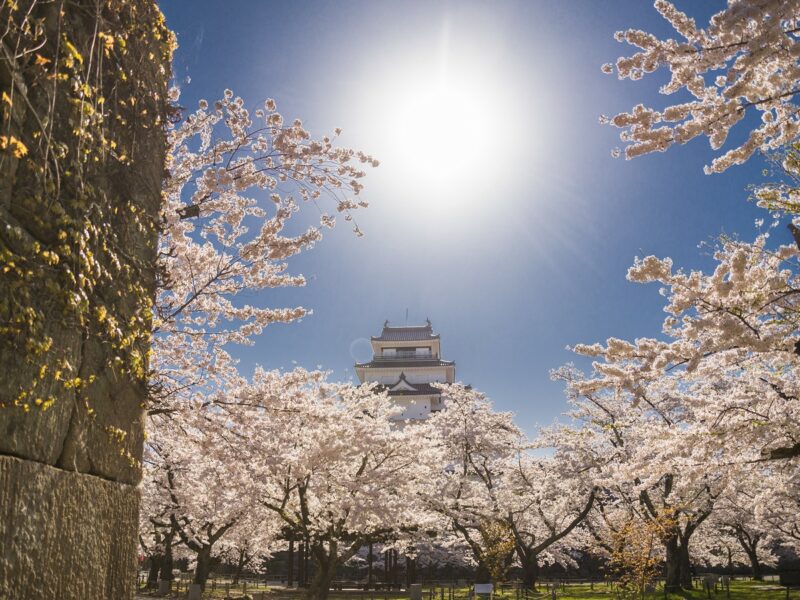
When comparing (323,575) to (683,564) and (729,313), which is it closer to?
(729,313)

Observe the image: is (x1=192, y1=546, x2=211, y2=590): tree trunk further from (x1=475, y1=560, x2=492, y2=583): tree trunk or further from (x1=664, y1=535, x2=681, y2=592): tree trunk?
(x1=664, y1=535, x2=681, y2=592): tree trunk

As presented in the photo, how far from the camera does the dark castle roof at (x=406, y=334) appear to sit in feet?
155

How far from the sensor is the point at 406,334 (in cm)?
4803

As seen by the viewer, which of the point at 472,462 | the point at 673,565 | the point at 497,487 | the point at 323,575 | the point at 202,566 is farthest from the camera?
the point at 472,462

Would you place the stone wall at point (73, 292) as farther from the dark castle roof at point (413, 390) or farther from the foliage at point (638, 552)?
the dark castle roof at point (413, 390)

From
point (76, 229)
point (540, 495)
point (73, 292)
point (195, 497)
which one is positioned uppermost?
point (76, 229)

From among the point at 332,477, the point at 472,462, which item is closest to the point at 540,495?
the point at 472,462

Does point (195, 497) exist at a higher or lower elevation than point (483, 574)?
higher

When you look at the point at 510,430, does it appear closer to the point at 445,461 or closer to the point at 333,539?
the point at 445,461

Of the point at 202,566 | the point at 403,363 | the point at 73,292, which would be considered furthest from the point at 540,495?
the point at 403,363

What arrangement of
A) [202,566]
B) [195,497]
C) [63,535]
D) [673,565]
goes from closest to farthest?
[63,535]
[195,497]
[202,566]
[673,565]

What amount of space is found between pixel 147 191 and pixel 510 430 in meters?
20.8

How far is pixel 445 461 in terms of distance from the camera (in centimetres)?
2125

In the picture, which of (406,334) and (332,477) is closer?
(332,477)
